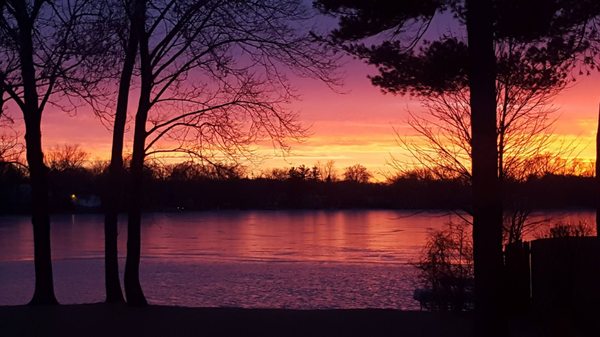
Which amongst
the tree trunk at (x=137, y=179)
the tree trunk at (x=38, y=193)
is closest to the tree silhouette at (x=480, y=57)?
the tree trunk at (x=137, y=179)

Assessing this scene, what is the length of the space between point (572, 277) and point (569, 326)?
0.80m

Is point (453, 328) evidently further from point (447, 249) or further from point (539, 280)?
point (447, 249)

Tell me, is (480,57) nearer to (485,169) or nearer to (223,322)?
(485,169)

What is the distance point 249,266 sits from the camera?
107 feet

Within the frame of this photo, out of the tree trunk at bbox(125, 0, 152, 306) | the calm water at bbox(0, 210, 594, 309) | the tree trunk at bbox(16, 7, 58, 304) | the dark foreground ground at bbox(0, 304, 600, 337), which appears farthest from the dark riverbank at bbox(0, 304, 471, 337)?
the calm water at bbox(0, 210, 594, 309)

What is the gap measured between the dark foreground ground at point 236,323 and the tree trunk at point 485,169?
880mm

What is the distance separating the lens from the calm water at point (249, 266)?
75.3 feet

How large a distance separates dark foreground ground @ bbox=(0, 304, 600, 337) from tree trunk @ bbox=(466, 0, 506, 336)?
0.88 m

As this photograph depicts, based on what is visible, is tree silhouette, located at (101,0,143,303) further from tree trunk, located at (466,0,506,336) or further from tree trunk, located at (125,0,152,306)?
tree trunk, located at (466,0,506,336)

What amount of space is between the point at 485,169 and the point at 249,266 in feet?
74.1

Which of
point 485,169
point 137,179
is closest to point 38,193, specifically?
point 137,179

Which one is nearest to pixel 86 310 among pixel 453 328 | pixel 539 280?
pixel 453 328

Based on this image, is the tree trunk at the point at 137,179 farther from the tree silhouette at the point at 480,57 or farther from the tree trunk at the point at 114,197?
the tree silhouette at the point at 480,57

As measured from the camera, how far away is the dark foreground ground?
38.1 ft
